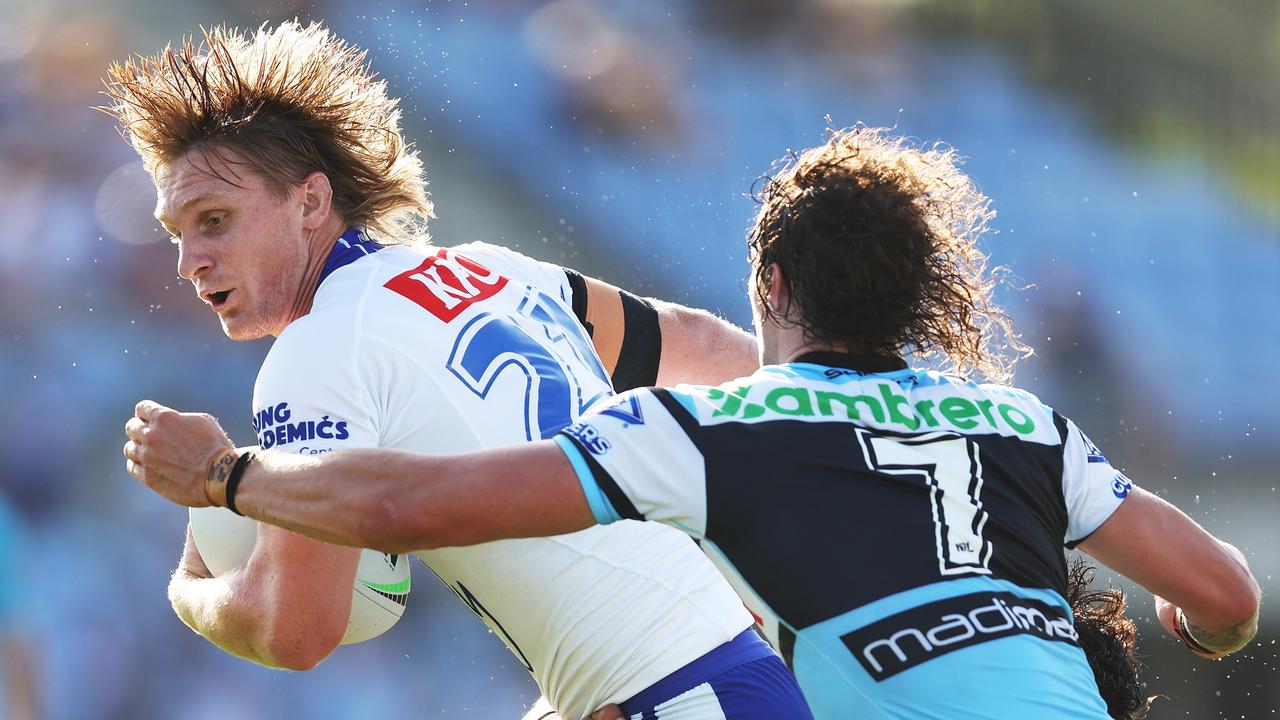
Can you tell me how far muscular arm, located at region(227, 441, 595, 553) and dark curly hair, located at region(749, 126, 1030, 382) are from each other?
529 millimetres

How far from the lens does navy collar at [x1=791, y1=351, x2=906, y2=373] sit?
2156 mm

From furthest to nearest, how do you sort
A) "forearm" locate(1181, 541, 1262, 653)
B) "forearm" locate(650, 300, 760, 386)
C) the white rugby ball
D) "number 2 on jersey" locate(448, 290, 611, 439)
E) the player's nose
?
1. "forearm" locate(650, 300, 760, 386)
2. the player's nose
3. the white rugby ball
4. "number 2 on jersey" locate(448, 290, 611, 439)
5. "forearm" locate(1181, 541, 1262, 653)

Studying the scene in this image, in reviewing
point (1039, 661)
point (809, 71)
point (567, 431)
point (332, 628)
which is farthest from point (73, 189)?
point (1039, 661)

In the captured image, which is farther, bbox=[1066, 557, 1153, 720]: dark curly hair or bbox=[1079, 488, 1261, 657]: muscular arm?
bbox=[1066, 557, 1153, 720]: dark curly hair

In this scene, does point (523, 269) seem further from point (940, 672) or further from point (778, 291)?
point (940, 672)

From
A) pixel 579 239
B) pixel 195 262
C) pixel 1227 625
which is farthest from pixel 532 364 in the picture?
pixel 579 239

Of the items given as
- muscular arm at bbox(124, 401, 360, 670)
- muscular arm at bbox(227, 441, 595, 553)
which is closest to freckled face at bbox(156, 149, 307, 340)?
muscular arm at bbox(124, 401, 360, 670)

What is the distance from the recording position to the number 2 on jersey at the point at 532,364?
2648mm

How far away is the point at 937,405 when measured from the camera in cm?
212

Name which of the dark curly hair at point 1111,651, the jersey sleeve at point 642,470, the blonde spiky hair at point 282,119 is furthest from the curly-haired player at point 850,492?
the blonde spiky hair at point 282,119

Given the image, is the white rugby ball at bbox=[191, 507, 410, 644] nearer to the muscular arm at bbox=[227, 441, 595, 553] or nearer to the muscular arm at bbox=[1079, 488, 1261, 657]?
the muscular arm at bbox=[227, 441, 595, 553]

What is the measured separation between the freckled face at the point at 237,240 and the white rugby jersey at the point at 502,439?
0.44 meters

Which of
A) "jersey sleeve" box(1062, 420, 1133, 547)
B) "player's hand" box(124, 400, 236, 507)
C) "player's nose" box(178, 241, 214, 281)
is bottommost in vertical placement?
"jersey sleeve" box(1062, 420, 1133, 547)

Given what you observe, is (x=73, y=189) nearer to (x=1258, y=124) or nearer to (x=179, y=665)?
(x=179, y=665)
